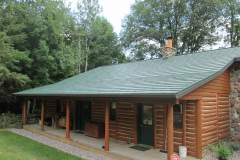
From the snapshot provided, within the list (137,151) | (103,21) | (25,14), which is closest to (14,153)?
(137,151)

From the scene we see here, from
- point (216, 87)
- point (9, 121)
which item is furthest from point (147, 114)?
point (9, 121)

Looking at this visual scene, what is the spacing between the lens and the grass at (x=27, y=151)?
6.52m

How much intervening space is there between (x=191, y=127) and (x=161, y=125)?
1.15 metres

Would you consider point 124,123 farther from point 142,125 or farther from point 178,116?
point 178,116

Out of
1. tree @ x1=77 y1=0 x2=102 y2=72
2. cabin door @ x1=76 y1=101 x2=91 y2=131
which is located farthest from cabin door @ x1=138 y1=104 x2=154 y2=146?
tree @ x1=77 y1=0 x2=102 y2=72

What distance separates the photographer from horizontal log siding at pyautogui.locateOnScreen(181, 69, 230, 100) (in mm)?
5723

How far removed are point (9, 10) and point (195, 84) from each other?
46.6 ft

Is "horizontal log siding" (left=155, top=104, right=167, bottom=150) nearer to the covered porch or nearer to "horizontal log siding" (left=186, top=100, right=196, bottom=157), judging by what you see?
the covered porch

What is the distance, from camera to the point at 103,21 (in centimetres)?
2967

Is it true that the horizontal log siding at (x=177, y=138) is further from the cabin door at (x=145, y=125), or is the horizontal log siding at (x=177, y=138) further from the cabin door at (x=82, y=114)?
the cabin door at (x=82, y=114)

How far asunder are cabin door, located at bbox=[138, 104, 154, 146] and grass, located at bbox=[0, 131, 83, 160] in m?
2.80

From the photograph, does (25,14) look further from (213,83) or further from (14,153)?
(213,83)

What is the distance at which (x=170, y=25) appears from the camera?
2539cm

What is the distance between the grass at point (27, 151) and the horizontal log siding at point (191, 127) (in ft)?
12.7
